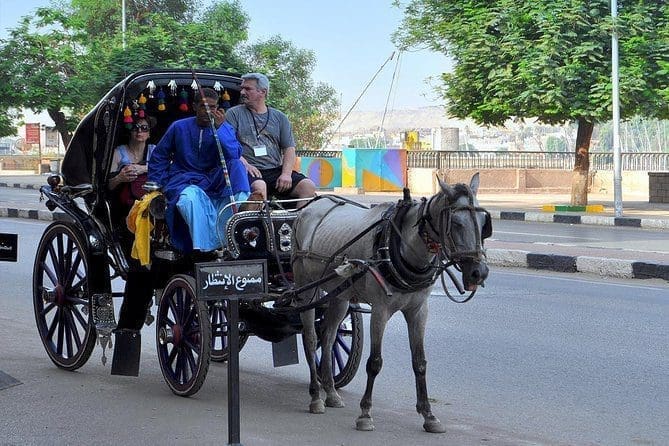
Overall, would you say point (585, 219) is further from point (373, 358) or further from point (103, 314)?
point (373, 358)

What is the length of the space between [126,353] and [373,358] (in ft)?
7.34

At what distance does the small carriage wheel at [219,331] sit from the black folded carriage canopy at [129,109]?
1.29 metres

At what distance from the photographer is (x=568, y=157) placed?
44.7 meters

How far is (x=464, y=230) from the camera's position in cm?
614

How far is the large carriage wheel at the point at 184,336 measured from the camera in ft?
23.9

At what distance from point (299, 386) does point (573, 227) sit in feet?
56.3

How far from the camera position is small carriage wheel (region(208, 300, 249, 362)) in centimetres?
777

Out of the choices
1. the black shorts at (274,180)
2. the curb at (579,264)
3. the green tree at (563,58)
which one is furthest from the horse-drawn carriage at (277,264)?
the green tree at (563,58)

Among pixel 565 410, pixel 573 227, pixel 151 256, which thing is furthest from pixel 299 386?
pixel 573 227

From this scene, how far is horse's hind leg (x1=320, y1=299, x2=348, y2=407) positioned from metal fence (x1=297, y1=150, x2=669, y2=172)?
1409 inches

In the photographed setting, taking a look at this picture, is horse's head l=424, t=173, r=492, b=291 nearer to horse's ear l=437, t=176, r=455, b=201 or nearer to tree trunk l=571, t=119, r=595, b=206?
horse's ear l=437, t=176, r=455, b=201

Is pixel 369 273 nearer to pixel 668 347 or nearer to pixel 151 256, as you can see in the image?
pixel 151 256

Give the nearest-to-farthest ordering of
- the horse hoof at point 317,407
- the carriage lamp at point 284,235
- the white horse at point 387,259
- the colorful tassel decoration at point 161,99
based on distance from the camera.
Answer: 1. the white horse at point 387,259
2. the horse hoof at point 317,407
3. the carriage lamp at point 284,235
4. the colorful tassel decoration at point 161,99

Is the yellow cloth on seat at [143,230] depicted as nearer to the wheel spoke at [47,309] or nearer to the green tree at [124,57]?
the wheel spoke at [47,309]
